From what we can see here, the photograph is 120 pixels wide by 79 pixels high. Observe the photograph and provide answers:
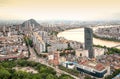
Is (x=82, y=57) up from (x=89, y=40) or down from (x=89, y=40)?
down

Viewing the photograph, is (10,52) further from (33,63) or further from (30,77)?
(30,77)

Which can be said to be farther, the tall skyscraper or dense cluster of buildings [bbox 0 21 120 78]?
the tall skyscraper

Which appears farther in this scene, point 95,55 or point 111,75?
point 95,55

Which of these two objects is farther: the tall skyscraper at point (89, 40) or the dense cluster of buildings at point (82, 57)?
the tall skyscraper at point (89, 40)

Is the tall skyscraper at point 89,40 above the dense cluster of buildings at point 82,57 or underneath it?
above

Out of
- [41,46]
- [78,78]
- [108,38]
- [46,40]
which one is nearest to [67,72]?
[78,78]

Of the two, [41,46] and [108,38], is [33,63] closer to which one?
[41,46]

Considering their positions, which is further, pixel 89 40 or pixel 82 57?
pixel 89 40

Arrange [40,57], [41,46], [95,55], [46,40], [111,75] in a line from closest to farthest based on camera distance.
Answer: [111,75] < [95,55] < [40,57] < [41,46] < [46,40]

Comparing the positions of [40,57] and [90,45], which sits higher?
[90,45]

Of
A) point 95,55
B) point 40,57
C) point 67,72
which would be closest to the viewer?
point 67,72

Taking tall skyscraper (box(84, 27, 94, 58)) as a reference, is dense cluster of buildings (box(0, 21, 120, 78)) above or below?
below
